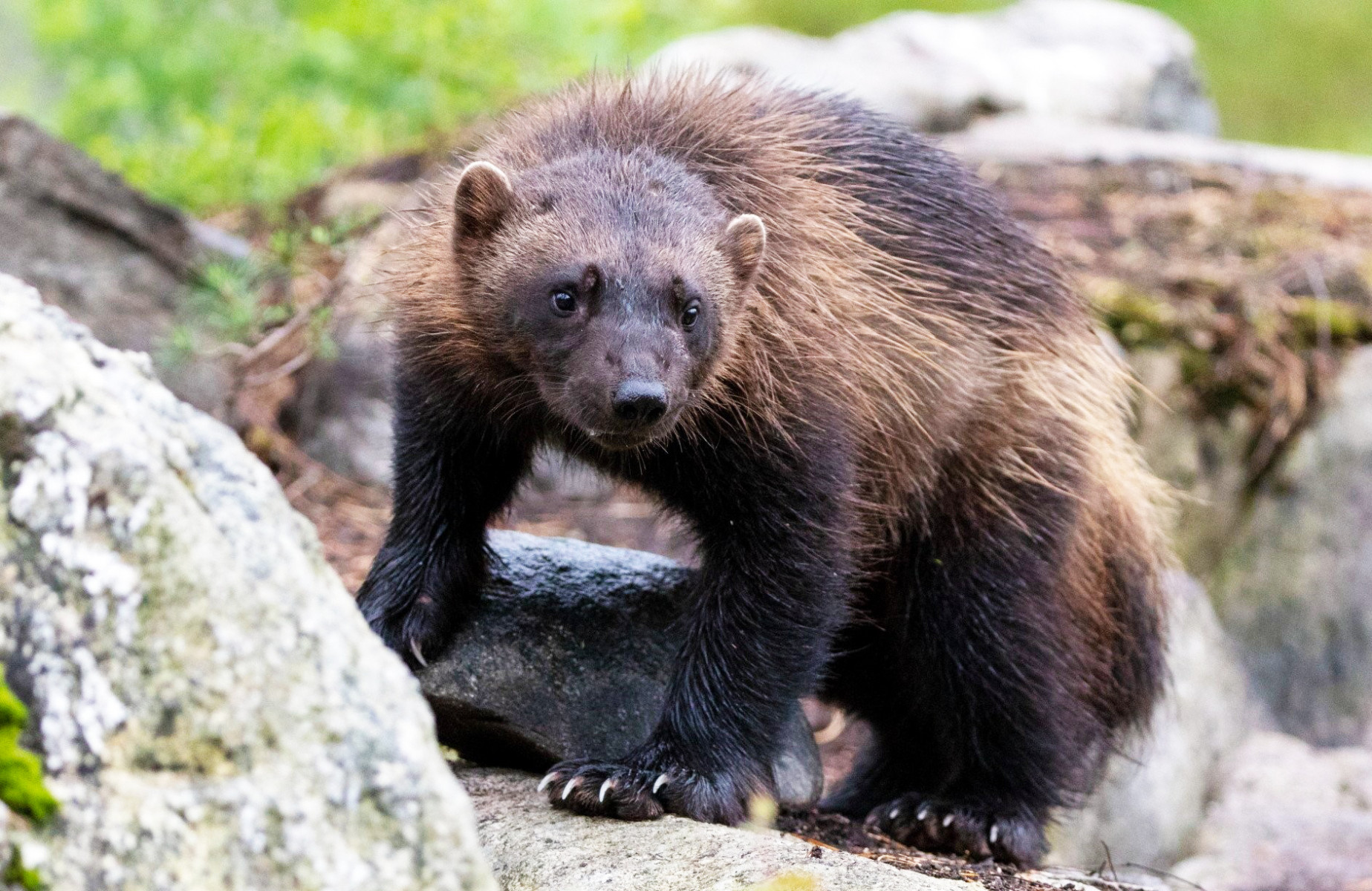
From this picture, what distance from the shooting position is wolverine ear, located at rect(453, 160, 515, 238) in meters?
3.89

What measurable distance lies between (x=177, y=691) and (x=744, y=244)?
2246 millimetres

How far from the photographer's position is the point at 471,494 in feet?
14.3

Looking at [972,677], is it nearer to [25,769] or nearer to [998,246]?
[998,246]

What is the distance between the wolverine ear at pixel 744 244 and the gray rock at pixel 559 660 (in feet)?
3.92

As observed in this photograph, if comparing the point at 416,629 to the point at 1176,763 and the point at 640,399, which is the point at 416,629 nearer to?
the point at 640,399

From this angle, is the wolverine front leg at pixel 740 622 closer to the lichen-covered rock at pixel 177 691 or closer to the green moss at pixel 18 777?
the lichen-covered rock at pixel 177 691

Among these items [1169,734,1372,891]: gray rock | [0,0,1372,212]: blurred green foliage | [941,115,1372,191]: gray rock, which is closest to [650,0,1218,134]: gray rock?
[941,115,1372,191]: gray rock

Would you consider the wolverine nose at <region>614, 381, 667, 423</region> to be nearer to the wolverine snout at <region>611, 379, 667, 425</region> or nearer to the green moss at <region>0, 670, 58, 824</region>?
the wolverine snout at <region>611, 379, 667, 425</region>

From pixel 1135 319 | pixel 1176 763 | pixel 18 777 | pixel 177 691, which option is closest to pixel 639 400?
pixel 177 691

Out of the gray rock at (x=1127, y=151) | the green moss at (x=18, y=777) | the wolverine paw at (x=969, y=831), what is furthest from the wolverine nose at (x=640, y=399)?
the gray rock at (x=1127, y=151)

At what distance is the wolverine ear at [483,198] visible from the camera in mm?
3887

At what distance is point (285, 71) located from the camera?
1020 centimetres

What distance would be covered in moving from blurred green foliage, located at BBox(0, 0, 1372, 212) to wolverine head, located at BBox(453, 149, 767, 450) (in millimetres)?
4784

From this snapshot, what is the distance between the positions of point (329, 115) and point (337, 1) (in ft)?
3.43
